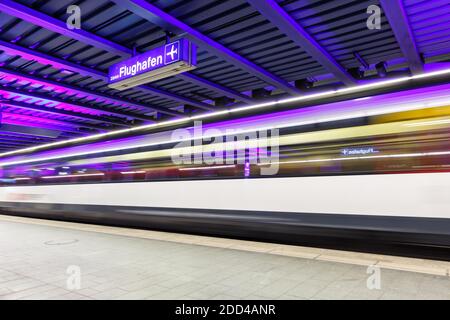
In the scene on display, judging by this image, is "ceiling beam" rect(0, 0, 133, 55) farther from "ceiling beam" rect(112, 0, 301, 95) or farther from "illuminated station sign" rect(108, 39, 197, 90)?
"ceiling beam" rect(112, 0, 301, 95)

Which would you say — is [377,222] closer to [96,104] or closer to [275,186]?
[275,186]

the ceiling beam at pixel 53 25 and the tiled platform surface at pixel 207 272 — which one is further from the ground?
the ceiling beam at pixel 53 25

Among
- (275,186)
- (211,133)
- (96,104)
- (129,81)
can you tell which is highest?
(96,104)

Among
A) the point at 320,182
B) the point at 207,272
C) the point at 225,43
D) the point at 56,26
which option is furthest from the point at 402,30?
the point at 56,26

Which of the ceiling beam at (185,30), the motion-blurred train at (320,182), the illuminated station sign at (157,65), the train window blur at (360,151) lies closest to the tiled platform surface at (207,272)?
the motion-blurred train at (320,182)

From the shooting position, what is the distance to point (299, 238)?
5484mm

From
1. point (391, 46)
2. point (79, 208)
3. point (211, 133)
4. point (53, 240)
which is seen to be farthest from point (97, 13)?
point (79, 208)

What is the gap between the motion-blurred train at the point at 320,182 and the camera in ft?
14.7

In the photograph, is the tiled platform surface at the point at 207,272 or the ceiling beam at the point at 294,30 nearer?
the tiled platform surface at the point at 207,272

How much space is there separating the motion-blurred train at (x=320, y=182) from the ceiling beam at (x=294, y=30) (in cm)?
116

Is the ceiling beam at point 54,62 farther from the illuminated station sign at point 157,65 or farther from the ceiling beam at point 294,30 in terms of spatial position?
the ceiling beam at point 294,30

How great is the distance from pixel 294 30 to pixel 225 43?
1402mm

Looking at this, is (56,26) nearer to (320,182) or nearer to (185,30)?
(185,30)
